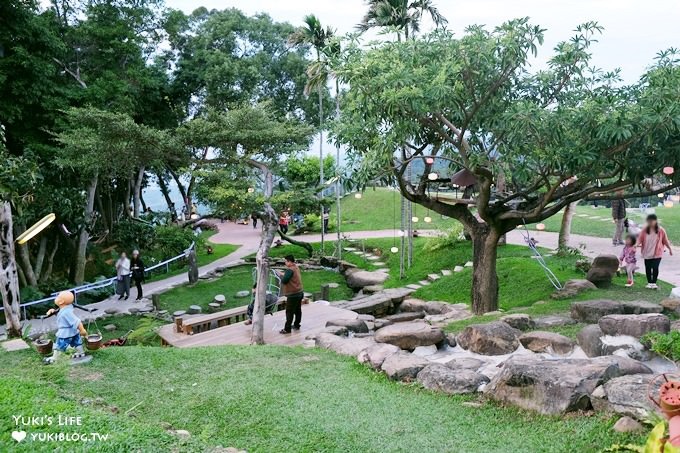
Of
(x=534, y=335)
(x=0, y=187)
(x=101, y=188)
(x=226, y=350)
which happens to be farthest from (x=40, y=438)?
(x=101, y=188)

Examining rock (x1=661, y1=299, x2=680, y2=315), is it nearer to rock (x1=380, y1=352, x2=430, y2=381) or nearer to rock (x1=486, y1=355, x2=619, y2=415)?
rock (x1=486, y1=355, x2=619, y2=415)

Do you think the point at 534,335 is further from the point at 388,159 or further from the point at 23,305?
the point at 23,305

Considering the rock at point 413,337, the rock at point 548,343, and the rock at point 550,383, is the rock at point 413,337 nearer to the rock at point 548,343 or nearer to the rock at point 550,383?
the rock at point 548,343

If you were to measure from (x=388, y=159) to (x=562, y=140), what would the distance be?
286 centimetres

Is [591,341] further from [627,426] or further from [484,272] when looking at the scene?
[484,272]

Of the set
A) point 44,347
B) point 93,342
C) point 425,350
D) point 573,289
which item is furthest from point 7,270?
point 573,289

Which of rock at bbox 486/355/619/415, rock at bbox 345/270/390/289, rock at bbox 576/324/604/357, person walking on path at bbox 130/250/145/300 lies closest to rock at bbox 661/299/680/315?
rock at bbox 576/324/604/357

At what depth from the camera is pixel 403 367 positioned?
677cm

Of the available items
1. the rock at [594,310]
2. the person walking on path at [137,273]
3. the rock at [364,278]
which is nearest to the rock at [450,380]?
the rock at [594,310]

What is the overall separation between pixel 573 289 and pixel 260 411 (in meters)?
8.91

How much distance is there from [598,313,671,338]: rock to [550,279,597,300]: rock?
470 centimetres

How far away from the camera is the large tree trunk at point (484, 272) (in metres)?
11.4

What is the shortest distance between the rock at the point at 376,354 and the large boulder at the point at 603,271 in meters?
6.94

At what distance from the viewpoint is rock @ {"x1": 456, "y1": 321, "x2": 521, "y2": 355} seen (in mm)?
7578
